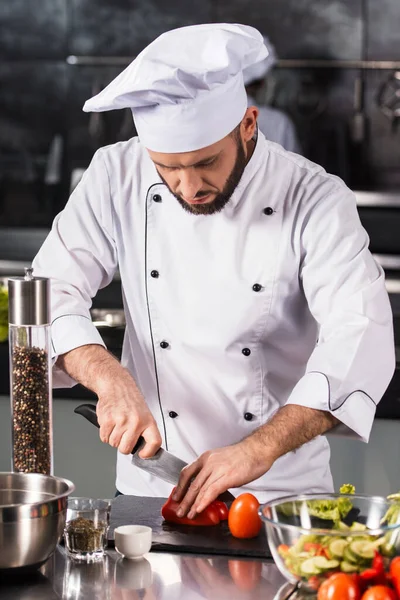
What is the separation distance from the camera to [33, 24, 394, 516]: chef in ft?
6.27

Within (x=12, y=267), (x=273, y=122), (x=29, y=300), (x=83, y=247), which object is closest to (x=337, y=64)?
(x=273, y=122)

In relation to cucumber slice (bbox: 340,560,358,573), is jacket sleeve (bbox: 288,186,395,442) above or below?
above

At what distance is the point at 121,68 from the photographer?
19.4 feet

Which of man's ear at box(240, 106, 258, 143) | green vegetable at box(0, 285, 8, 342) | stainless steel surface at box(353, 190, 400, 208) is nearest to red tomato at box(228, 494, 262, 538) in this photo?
man's ear at box(240, 106, 258, 143)

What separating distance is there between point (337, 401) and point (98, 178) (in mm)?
813

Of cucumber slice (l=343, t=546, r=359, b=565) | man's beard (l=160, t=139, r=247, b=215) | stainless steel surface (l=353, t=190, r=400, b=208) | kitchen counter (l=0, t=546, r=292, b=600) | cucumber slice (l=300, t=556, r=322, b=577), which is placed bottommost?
kitchen counter (l=0, t=546, r=292, b=600)

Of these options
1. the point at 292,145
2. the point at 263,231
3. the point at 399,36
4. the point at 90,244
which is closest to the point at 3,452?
the point at 90,244

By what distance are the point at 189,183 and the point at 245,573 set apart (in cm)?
77

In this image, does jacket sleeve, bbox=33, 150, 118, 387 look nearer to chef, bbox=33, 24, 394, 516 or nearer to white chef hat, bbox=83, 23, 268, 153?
chef, bbox=33, 24, 394, 516

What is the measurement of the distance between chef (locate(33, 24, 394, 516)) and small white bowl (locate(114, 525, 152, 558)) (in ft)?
0.76

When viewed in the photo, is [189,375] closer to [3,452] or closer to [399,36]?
[3,452]

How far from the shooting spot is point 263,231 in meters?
2.17

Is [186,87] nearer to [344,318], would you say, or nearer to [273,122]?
[344,318]

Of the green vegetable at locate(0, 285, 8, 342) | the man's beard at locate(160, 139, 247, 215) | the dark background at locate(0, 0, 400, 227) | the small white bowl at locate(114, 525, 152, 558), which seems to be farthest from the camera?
the dark background at locate(0, 0, 400, 227)
